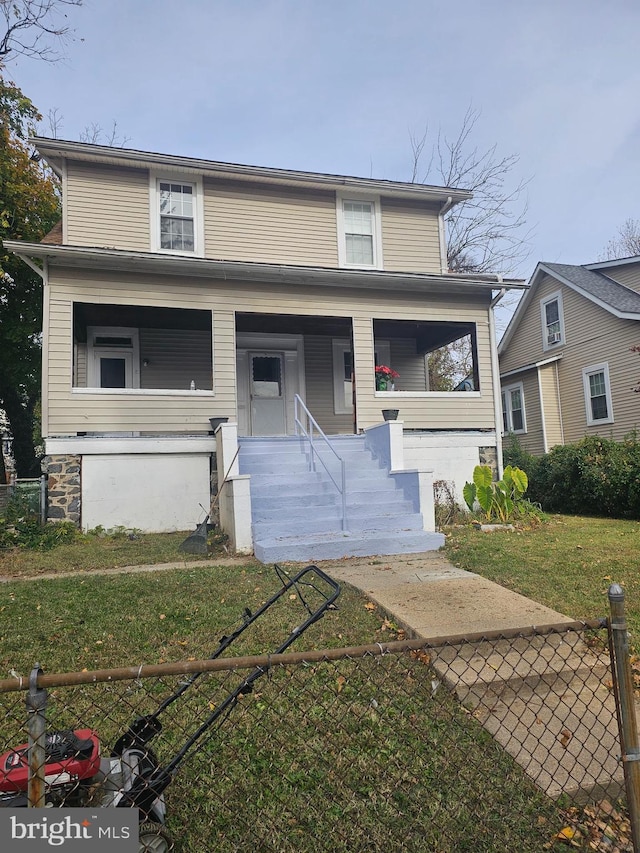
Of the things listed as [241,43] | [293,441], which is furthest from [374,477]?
[241,43]

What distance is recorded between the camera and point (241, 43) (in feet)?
32.3

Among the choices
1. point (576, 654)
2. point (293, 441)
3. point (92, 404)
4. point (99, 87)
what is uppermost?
point (99, 87)

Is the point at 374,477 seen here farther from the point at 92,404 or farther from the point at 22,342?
the point at 22,342

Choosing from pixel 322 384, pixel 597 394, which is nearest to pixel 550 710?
pixel 322 384

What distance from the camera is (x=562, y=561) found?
6094mm

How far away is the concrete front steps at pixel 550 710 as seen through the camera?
236 centimetres

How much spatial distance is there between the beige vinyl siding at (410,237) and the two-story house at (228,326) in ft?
0.12

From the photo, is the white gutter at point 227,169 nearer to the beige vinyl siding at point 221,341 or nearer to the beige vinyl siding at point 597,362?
the beige vinyl siding at point 221,341

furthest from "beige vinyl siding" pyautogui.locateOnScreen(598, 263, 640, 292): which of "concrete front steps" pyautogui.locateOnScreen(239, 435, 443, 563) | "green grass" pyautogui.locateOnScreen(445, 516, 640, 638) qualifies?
"concrete front steps" pyautogui.locateOnScreen(239, 435, 443, 563)

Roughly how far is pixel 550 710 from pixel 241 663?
2093 millimetres

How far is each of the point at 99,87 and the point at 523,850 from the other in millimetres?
16456

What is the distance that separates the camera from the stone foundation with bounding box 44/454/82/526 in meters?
8.62

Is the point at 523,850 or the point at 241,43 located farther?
the point at 241,43

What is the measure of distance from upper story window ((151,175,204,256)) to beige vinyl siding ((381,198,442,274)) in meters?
4.06
